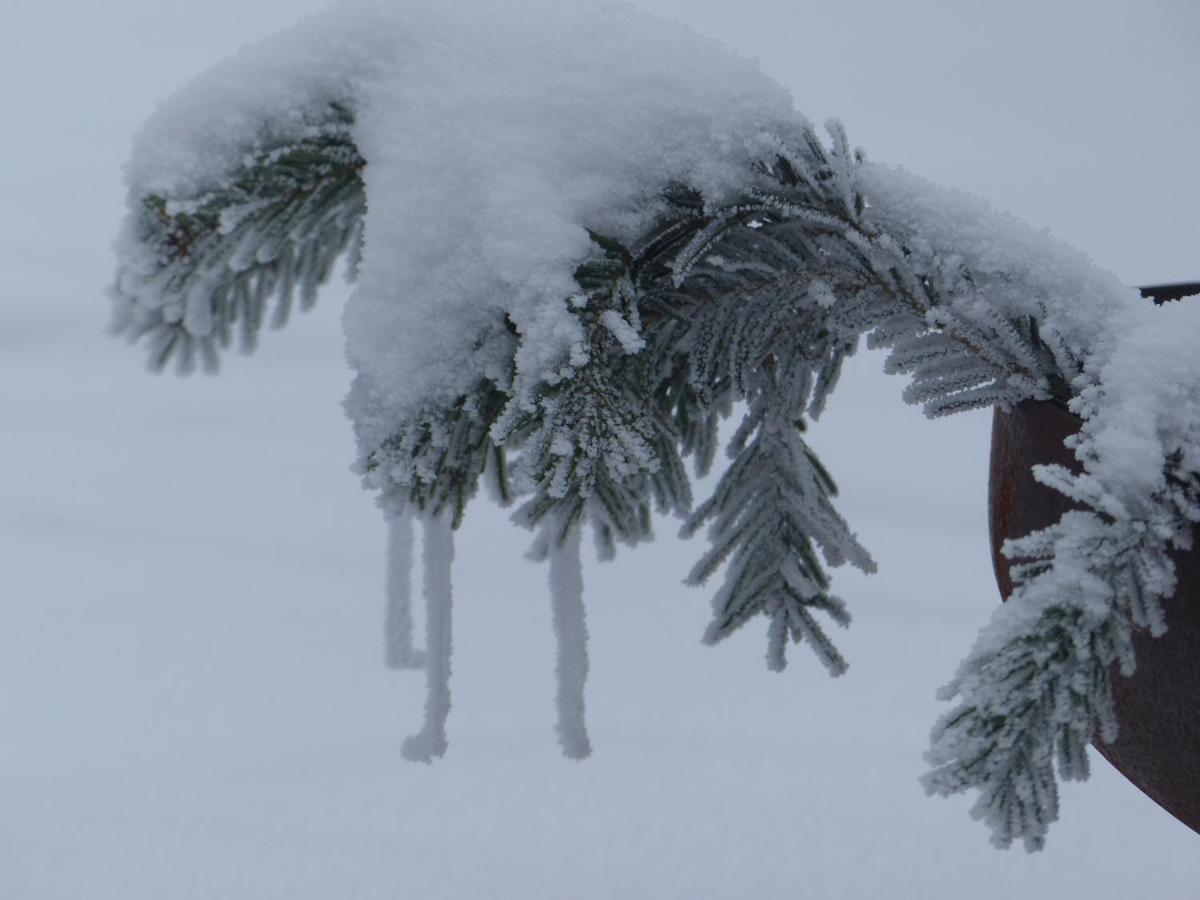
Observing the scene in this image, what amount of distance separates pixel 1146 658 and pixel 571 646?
27cm

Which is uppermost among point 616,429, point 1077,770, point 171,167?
point 171,167

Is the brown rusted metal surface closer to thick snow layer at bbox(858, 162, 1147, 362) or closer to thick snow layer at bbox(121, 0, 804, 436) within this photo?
thick snow layer at bbox(858, 162, 1147, 362)

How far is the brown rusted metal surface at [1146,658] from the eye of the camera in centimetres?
48

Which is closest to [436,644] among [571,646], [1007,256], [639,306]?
[571,646]

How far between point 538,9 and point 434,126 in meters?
0.10

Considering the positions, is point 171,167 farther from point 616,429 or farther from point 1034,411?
point 1034,411

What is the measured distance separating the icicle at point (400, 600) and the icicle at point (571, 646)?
186 mm

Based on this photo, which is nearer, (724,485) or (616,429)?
(616,429)

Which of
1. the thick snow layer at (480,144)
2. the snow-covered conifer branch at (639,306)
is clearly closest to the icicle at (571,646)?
the snow-covered conifer branch at (639,306)

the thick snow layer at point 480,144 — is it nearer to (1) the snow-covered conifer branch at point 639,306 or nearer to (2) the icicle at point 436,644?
(1) the snow-covered conifer branch at point 639,306

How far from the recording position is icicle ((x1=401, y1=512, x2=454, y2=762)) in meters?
0.61

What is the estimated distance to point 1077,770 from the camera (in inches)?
16.4

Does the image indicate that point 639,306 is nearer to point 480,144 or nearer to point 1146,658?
point 480,144

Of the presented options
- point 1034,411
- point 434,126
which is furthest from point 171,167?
point 1034,411
